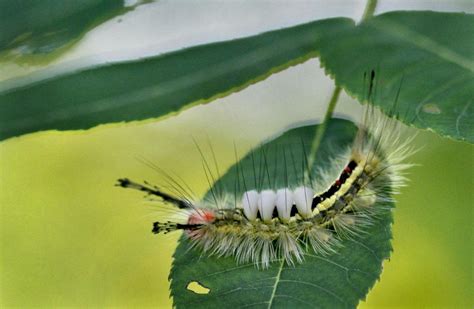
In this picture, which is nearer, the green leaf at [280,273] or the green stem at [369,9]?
the green leaf at [280,273]

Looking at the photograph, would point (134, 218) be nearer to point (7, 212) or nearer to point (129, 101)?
point (7, 212)

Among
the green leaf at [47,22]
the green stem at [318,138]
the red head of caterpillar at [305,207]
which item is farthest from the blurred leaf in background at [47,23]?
the green stem at [318,138]

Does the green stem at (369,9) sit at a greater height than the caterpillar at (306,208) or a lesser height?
greater

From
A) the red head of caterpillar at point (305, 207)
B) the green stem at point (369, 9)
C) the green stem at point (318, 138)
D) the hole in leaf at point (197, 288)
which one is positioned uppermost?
the green stem at point (369, 9)

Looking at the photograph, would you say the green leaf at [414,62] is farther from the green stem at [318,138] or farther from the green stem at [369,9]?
the green stem at [318,138]

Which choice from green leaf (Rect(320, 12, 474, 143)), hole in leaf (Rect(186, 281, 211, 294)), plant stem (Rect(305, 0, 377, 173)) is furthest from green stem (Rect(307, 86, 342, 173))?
Result: hole in leaf (Rect(186, 281, 211, 294))

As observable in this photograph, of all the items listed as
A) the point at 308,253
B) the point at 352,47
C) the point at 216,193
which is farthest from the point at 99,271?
the point at 352,47

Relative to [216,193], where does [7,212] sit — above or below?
above
